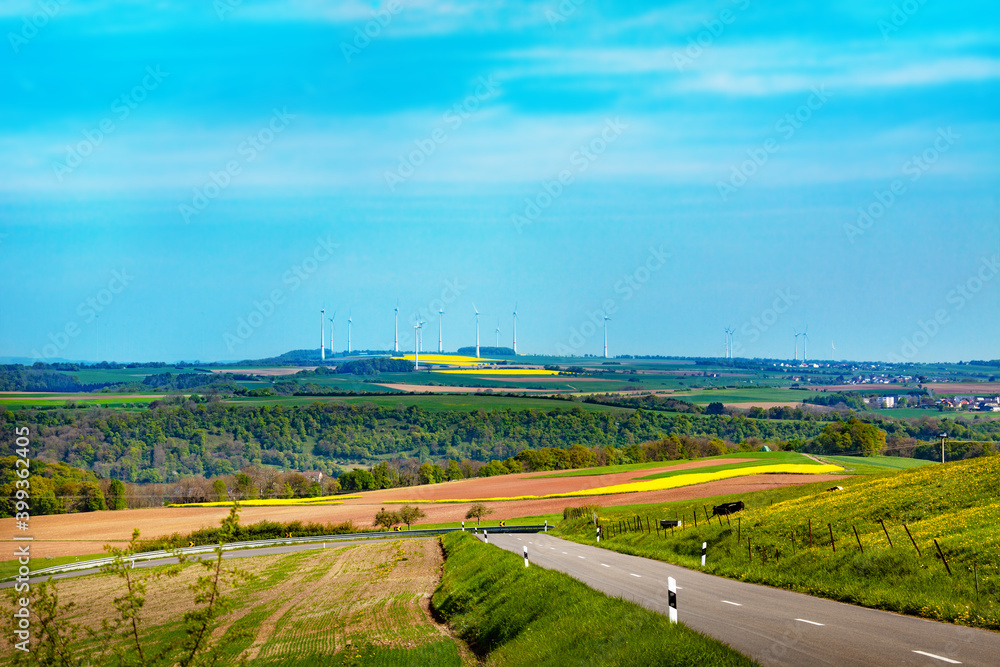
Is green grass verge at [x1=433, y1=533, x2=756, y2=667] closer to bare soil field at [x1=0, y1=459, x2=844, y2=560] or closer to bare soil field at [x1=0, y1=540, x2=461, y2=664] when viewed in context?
bare soil field at [x1=0, y1=540, x2=461, y2=664]

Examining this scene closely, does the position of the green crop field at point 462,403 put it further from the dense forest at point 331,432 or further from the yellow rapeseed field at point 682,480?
the yellow rapeseed field at point 682,480

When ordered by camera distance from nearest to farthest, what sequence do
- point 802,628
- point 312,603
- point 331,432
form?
1. point 802,628
2. point 312,603
3. point 331,432

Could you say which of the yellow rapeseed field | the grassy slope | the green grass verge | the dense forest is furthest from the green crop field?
the green grass verge

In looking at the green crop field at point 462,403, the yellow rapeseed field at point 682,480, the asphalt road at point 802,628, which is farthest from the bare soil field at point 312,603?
the green crop field at point 462,403

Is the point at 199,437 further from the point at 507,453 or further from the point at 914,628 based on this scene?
the point at 914,628

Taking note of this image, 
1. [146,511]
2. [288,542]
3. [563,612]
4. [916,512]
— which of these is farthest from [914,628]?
[146,511]

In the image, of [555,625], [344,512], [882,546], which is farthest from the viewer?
[344,512]

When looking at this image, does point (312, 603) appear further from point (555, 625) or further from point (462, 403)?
point (462, 403)

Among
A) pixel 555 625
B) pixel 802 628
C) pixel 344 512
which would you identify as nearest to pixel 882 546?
pixel 802 628
